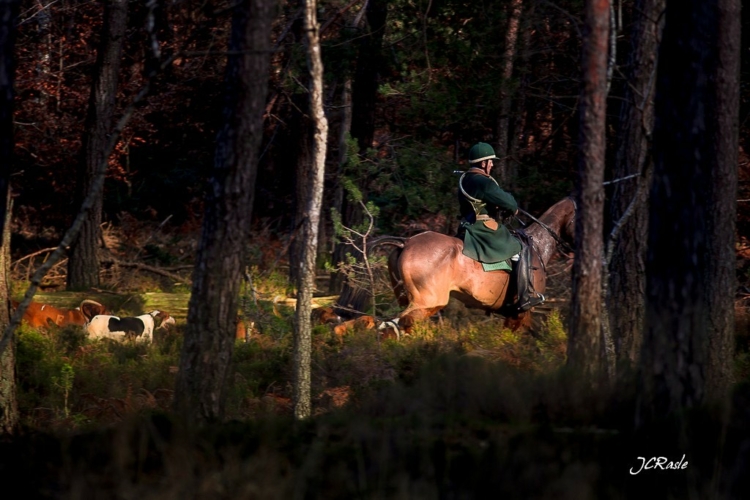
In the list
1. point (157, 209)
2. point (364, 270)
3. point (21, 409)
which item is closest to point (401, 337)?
point (364, 270)

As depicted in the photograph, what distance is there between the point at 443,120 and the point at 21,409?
915 cm

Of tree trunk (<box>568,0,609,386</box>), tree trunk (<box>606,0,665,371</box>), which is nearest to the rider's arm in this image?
tree trunk (<box>606,0,665,371</box>)

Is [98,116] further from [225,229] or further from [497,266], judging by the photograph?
[225,229]

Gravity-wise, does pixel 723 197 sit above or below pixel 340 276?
above

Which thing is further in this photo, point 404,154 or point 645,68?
point 404,154

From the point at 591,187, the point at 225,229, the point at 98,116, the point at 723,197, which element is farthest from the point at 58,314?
the point at 723,197

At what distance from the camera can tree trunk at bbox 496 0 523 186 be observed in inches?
700

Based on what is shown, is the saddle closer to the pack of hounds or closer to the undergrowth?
the undergrowth

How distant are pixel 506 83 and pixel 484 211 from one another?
→ 4301 mm

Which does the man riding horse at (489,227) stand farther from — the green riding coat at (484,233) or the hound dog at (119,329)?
the hound dog at (119,329)

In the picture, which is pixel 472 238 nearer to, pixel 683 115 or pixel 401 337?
pixel 401 337

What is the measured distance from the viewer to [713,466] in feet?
21.6

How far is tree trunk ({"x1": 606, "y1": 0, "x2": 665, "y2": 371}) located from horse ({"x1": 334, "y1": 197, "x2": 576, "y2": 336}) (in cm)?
211

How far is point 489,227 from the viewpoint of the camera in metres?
14.2
